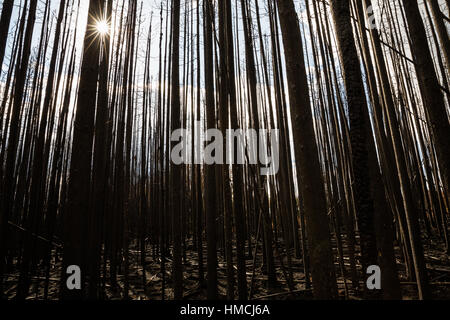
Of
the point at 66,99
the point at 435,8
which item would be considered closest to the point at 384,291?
the point at 66,99

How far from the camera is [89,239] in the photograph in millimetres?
1340

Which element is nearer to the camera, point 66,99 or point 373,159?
point 373,159

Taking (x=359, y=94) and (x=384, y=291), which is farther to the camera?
(x=384, y=291)

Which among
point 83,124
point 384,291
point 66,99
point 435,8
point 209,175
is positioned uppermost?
point 435,8

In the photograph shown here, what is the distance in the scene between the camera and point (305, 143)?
82cm

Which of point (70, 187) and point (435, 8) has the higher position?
point (435, 8)

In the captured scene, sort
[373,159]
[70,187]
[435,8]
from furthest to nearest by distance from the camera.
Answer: [435,8] < [70,187] < [373,159]

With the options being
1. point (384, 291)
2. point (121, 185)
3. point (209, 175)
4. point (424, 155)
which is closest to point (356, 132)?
point (384, 291)

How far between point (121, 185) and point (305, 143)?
1574 mm

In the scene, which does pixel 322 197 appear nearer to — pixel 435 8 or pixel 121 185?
pixel 121 185

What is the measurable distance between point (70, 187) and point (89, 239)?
0.38 metres
